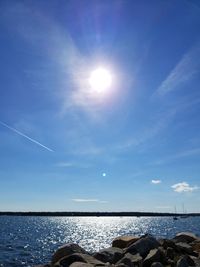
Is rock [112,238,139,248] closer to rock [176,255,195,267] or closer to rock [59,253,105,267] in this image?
rock [59,253,105,267]

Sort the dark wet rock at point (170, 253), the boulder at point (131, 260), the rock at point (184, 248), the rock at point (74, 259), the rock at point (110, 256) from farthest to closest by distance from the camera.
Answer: the rock at point (184, 248) → the dark wet rock at point (170, 253) → the rock at point (110, 256) → the rock at point (74, 259) → the boulder at point (131, 260)

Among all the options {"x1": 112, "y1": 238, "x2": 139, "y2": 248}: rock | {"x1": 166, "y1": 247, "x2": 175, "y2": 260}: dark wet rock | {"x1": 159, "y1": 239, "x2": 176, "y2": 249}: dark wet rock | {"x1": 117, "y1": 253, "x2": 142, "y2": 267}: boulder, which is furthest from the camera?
{"x1": 112, "y1": 238, "x2": 139, "y2": 248}: rock

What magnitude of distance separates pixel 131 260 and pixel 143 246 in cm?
261

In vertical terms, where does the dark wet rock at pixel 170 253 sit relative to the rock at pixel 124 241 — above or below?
below

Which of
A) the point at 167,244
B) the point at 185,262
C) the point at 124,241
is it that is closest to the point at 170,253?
the point at 167,244

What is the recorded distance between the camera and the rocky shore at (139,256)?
20.3 meters

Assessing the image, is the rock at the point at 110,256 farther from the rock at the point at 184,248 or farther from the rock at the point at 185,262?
the rock at the point at 185,262

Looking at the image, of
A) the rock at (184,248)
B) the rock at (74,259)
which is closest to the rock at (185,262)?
the rock at (184,248)

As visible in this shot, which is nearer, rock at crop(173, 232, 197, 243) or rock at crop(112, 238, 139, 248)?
rock at crop(112, 238, 139, 248)

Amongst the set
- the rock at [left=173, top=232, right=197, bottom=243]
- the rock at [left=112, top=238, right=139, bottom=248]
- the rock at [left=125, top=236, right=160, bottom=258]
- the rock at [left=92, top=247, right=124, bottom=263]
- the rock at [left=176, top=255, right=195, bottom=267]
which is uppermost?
the rock at [left=173, top=232, right=197, bottom=243]

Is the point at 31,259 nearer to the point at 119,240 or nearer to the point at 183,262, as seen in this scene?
the point at 119,240

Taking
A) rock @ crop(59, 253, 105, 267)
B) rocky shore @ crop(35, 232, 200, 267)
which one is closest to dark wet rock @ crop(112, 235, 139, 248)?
rocky shore @ crop(35, 232, 200, 267)

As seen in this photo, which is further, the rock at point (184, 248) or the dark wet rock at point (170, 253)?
the rock at point (184, 248)

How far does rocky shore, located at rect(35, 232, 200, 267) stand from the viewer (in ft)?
66.6
